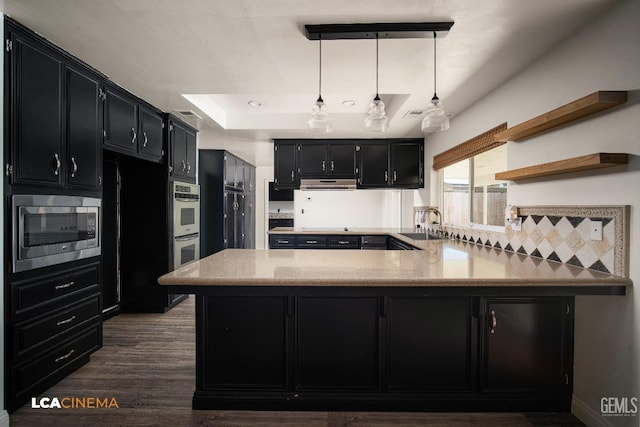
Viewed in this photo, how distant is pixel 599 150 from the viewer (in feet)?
5.84

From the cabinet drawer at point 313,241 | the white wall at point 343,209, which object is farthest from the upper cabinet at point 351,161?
the white wall at point 343,209

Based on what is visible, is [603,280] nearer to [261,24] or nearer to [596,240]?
[596,240]

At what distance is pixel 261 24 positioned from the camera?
6.16 ft

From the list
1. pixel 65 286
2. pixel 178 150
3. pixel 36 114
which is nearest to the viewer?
pixel 36 114

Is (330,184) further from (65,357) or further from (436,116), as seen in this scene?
(65,357)

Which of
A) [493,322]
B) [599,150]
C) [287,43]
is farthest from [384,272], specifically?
[287,43]

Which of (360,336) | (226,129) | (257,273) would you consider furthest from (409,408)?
(226,129)

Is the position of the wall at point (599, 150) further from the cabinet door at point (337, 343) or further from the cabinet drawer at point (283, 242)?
the cabinet drawer at point (283, 242)

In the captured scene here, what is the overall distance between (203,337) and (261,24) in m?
1.84

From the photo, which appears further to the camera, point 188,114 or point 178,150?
point 178,150

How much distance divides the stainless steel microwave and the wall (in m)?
3.25

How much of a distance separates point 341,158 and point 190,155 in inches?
82.1

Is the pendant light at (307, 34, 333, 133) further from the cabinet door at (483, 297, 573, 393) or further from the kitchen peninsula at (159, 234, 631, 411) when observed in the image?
the cabinet door at (483, 297, 573, 393)

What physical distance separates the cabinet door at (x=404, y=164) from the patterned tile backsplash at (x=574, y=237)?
2.17m
